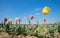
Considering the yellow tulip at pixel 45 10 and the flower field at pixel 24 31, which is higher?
the yellow tulip at pixel 45 10

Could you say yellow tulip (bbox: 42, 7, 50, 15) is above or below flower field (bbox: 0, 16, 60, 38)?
above

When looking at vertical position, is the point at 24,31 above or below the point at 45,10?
below

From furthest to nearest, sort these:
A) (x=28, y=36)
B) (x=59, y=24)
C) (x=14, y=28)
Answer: (x=59, y=24)
(x=14, y=28)
(x=28, y=36)

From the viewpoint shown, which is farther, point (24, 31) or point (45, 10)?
point (24, 31)

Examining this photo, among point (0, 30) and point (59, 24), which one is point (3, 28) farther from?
point (59, 24)

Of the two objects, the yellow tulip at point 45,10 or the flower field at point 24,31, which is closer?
the yellow tulip at point 45,10

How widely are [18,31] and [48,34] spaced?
67 cm

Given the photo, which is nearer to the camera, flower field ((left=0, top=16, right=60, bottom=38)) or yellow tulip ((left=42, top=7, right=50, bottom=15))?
yellow tulip ((left=42, top=7, right=50, bottom=15))

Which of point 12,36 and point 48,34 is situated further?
point 48,34

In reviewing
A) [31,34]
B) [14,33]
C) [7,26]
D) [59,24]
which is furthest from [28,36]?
[59,24]

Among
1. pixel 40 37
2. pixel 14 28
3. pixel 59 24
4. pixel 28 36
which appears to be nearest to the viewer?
pixel 40 37

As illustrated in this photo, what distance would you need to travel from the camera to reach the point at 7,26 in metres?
3.90

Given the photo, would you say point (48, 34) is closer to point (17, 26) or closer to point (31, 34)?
point (31, 34)

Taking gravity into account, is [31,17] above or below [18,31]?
above
